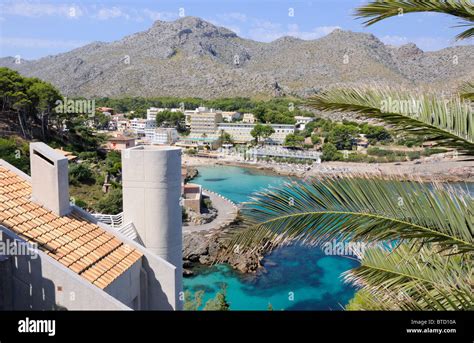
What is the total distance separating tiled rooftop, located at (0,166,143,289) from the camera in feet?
12.2

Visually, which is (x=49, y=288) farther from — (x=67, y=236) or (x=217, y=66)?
(x=217, y=66)

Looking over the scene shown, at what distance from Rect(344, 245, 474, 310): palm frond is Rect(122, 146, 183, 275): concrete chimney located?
8.76 feet

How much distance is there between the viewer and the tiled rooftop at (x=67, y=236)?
373 cm

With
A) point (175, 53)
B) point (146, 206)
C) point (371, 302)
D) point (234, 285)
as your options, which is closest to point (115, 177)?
point (234, 285)

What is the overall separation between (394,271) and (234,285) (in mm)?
13250

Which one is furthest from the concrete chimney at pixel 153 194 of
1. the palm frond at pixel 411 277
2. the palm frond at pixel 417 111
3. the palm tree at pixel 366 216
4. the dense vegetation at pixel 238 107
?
the dense vegetation at pixel 238 107

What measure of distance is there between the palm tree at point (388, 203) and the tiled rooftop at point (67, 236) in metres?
2.21

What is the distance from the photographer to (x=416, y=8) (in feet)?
6.98

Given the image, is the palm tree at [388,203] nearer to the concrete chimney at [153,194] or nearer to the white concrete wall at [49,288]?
the white concrete wall at [49,288]

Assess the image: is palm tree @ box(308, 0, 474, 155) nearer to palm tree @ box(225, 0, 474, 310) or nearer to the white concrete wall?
palm tree @ box(225, 0, 474, 310)

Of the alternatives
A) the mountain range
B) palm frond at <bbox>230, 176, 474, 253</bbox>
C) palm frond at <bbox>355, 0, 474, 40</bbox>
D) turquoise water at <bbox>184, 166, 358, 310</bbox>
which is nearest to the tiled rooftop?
palm frond at <bbox>230, 176, 474, 253</bbox>

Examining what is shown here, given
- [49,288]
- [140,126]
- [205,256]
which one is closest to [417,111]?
[49,288]

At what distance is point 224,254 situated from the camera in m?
1.93
